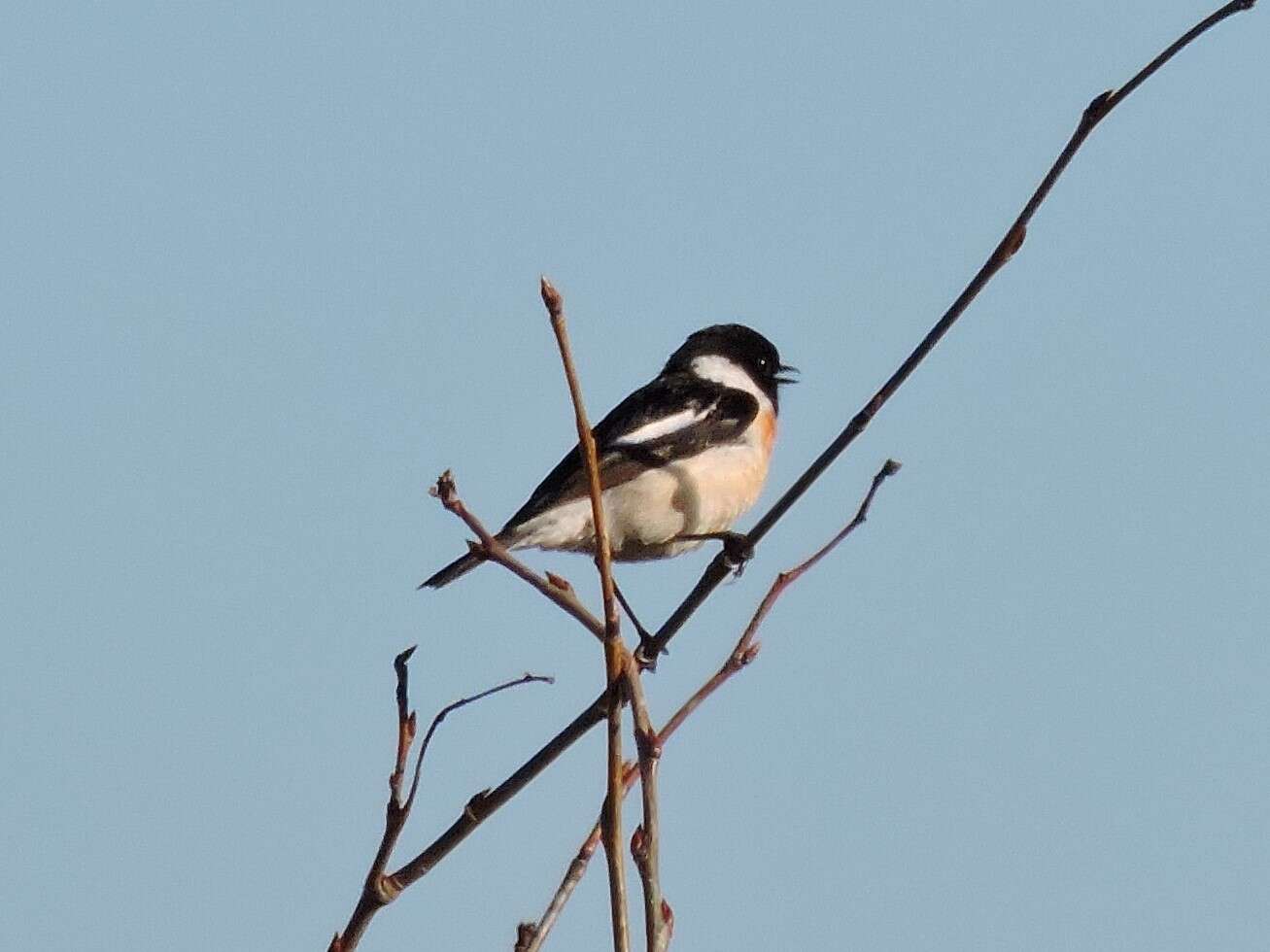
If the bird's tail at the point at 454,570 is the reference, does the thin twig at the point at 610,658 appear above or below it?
below

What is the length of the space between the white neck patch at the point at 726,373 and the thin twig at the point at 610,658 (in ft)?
18.6

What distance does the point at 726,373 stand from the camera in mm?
8391

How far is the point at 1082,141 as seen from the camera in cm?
290

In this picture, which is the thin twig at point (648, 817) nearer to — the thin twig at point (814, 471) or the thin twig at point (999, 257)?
the thin twig at point (814, 471)

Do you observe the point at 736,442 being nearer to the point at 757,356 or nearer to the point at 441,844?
the point at 757,356

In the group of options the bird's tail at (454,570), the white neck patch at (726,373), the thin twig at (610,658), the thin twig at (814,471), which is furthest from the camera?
the white neck patch at (726,373)

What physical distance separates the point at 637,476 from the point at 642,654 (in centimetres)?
221

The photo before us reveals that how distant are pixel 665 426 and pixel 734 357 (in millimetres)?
1326

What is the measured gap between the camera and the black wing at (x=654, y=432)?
272 inches

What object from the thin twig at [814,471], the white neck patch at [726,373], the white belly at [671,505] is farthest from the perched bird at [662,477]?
the thin twig at [814,471]

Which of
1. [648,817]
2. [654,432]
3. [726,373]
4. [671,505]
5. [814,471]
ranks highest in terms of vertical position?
[726,373]

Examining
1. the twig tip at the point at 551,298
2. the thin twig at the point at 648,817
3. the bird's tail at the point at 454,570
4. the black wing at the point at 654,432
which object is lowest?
the thin twig at the point at 648,817

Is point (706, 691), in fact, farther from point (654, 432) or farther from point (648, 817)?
point (654, 432)

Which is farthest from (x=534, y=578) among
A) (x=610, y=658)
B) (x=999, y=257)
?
(x=999, y=257)
